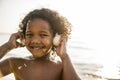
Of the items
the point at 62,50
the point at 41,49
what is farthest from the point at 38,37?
the point at 62,50

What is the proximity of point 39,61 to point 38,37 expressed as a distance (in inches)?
13.0

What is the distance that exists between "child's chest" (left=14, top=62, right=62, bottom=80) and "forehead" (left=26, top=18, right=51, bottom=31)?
15.1 inches

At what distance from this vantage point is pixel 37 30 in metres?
3.24

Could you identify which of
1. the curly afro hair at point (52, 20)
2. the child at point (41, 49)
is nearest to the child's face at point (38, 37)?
the child at point (41, 49)

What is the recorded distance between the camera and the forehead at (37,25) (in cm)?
324

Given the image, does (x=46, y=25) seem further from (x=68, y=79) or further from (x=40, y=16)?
(x=68, y=79)

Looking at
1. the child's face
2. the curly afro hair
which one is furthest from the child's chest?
the curly afro hair

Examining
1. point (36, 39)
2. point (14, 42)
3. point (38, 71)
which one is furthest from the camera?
point (14, 42)

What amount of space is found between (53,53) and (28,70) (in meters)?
0.39

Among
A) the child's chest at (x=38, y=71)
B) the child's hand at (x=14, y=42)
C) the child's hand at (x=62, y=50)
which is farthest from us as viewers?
the child's hand at (x=14, y=42)

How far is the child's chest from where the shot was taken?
3383 millimetres

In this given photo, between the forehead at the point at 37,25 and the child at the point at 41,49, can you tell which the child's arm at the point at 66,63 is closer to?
the child at the point at 41,49

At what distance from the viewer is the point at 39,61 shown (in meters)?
3.44

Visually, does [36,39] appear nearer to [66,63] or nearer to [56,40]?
[56,40]
